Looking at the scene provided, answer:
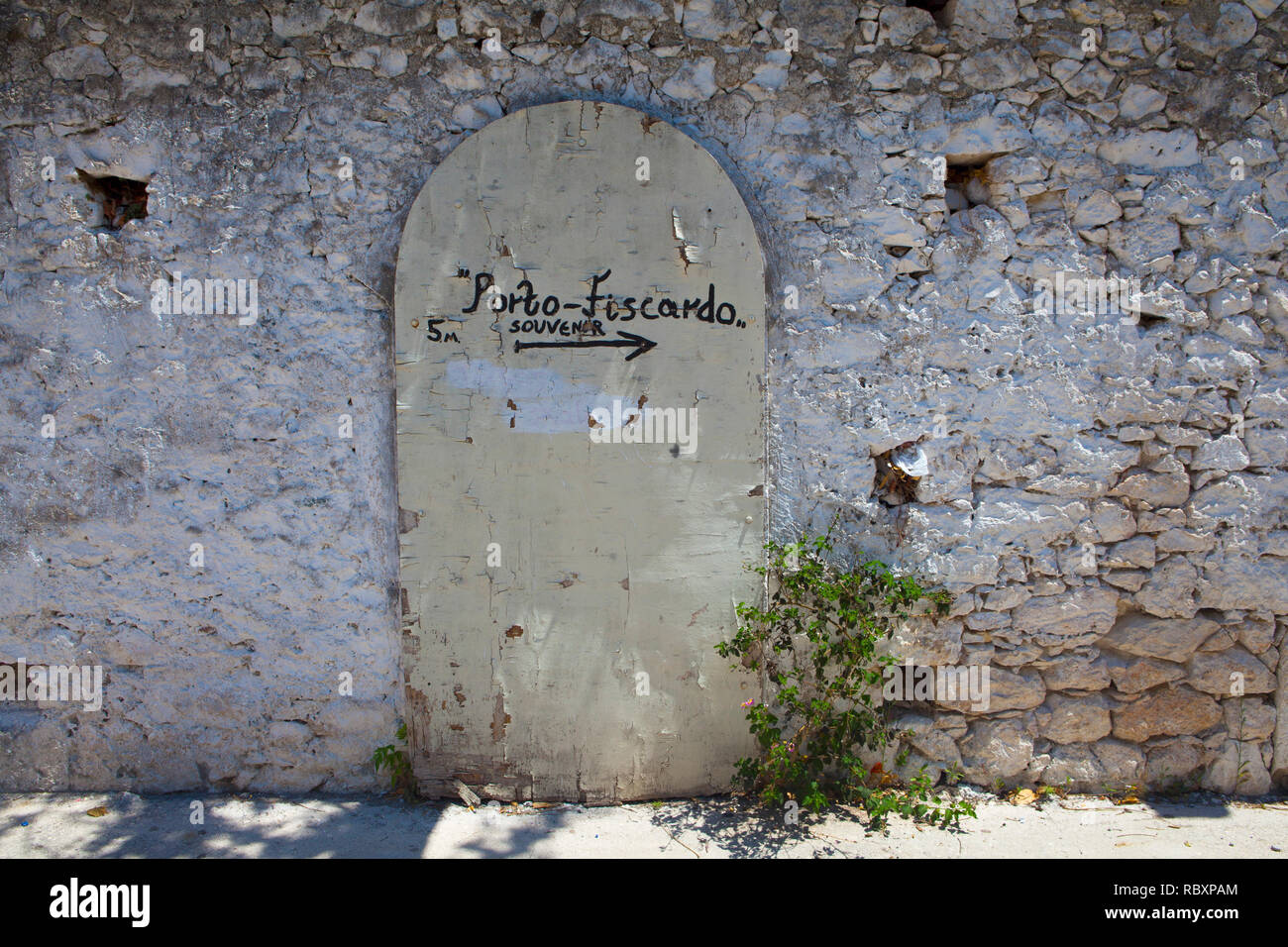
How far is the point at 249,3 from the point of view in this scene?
3.26m

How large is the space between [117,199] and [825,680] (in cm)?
376

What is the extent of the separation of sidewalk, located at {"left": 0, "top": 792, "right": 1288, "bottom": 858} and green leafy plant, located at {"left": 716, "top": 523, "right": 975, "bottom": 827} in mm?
136

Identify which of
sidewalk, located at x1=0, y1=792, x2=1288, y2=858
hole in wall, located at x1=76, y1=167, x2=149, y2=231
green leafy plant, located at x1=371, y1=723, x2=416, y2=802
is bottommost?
sidewalk, located at x1=0, y1=792, x2=1288, y2=858

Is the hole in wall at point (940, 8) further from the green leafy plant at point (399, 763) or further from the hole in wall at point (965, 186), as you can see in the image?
the green leafy plant at point (399, 763)

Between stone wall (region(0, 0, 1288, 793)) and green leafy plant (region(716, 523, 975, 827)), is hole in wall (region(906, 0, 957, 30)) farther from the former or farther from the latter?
green leafy plant (region(716, 523, 975, 827))

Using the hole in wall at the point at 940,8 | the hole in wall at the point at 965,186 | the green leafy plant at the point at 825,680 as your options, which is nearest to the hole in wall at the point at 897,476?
Answer: the green leafy plant at the point at 825,680

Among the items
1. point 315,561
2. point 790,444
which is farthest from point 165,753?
point 790,444

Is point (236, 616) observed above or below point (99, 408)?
below

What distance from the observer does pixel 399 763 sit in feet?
10.9

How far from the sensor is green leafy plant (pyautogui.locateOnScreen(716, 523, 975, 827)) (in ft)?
10.3

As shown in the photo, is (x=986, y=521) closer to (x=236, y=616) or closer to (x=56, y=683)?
(x=236, y=616)

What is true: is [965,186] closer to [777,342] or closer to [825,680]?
[777,342]

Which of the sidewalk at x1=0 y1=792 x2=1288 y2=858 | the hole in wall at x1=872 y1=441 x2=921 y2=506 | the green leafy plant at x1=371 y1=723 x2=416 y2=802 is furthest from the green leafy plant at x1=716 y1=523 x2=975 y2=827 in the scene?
the green leafy plant at x1=371 y1=723 x2=416 y2=802

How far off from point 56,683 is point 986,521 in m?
4.13
